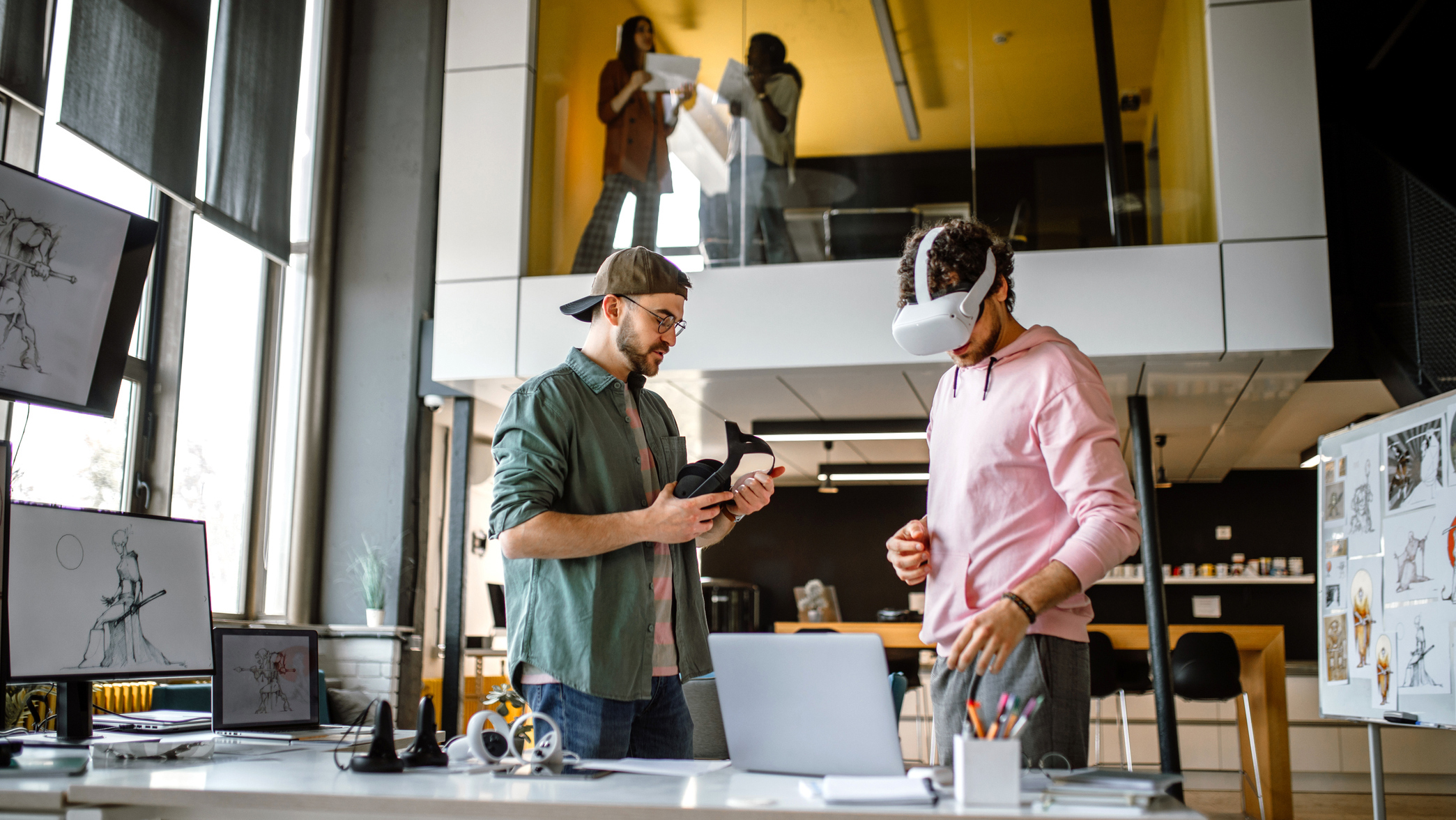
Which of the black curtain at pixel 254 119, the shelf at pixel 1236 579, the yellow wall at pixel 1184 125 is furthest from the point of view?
the shelf at pixel 1236 579

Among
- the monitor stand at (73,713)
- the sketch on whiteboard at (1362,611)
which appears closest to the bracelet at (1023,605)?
the monitor stand at (73,713)

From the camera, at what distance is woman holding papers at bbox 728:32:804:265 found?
5613mm

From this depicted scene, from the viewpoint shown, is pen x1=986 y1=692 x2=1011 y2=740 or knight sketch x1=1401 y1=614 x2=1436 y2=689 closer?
pen x1=986 y1=692 x2=1011 y2=740

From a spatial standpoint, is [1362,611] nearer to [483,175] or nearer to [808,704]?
[808,704]

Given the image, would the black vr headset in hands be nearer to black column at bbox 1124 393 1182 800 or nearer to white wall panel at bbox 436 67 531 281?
black column at bbox 1124 393 1182 800

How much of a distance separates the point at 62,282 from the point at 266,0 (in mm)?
3968

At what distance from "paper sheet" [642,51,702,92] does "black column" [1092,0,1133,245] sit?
6.77 ft

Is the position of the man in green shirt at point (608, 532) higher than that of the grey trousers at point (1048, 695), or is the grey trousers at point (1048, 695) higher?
the man in green shirt at point (608, 532)

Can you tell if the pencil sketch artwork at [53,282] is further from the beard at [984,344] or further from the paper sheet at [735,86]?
the paper sheet at [735,86]

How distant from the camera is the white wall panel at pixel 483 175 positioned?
5.82 meters

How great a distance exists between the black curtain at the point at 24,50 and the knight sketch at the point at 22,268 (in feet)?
7.21

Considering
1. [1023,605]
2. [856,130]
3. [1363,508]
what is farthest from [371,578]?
[1023,605]

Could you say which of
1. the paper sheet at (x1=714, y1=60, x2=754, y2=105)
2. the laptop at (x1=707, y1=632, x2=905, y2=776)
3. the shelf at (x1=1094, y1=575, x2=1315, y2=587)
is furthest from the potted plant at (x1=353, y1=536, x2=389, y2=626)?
the shelf at (x1=1094, y1=575, x2=1315, y2=587)

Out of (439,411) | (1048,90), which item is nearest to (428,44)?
(439,411)
